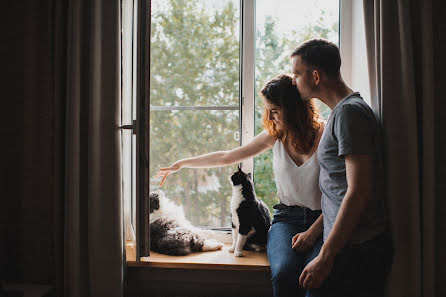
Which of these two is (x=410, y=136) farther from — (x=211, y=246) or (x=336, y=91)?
(x=211, y=246)

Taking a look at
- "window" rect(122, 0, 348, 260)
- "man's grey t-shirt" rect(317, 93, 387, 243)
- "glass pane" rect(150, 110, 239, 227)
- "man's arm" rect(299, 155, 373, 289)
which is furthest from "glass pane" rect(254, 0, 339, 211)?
"man's arm" rect(299, 155, 373, 289)

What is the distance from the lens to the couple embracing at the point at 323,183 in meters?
1.10

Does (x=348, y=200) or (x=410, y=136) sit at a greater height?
(x=410, y=136)

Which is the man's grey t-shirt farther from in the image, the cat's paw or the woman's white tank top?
the cat's paw

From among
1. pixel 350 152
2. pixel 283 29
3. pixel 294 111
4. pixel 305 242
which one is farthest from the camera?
pixel 283 29

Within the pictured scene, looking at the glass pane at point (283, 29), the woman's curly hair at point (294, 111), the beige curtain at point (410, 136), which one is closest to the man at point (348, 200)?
the beige curtain at point (410, 136)

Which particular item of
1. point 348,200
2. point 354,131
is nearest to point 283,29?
point 354,131

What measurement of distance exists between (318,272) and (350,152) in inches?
16.5

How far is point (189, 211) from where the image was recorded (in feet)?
6.37

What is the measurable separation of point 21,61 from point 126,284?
124 centimetres

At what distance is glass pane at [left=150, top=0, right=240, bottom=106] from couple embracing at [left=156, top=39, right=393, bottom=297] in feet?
1.38

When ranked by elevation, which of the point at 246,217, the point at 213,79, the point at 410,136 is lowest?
the point at 246,217

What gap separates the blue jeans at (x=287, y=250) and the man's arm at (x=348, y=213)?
15 centimetres

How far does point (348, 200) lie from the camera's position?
110cm
